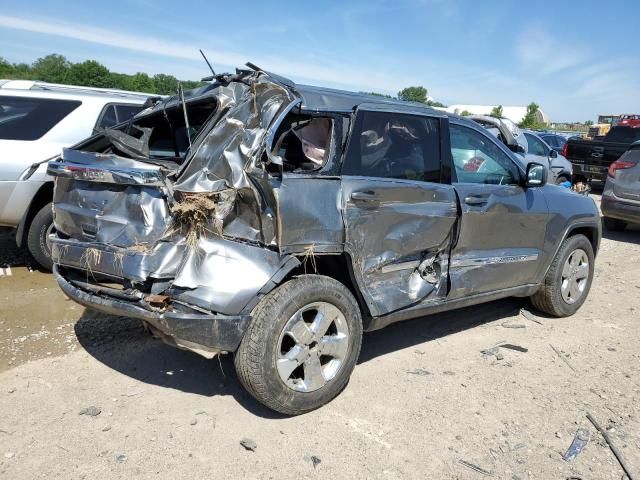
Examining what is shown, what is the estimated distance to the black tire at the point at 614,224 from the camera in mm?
9840

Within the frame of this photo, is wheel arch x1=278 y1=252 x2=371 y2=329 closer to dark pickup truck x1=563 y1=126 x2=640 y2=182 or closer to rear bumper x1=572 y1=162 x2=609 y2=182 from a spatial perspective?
dark pickup truck x1=563 y1=126 x2=640 y2=182

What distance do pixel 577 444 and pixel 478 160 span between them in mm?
2245

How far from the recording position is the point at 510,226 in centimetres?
437

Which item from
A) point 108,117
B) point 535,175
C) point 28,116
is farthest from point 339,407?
point 28,116

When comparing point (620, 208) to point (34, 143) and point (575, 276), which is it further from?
point (34, 143)

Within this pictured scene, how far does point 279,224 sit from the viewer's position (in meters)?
2.96

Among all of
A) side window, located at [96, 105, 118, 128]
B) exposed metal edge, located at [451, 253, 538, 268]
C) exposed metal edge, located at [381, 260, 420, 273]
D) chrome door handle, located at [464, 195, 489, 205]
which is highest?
side window, located at [96, 105, 118, 128]

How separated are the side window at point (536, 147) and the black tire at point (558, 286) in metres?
9.44

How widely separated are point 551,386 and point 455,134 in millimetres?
1997

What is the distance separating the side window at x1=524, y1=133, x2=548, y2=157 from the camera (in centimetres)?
1391

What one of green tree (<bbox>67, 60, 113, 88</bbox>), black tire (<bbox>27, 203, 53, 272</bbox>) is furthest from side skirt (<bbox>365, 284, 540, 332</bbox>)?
green tree (<bbox>67, 60, 113, 88</bbox>)

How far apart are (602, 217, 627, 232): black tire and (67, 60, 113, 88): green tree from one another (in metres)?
49.2

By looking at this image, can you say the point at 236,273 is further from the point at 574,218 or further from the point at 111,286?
the point at 574,218

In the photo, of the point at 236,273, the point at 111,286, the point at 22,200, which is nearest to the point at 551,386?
the point at 236,273
